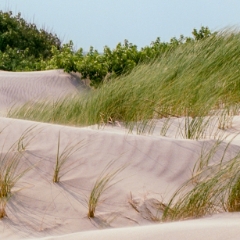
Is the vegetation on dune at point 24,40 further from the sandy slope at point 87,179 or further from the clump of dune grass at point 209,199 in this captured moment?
the clump of dune grass at point 209,199

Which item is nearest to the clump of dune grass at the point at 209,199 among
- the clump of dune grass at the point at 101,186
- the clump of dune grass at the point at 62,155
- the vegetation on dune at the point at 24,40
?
the clump of dune grass at the point at 101,186

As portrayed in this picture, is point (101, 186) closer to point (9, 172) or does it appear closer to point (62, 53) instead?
point (9, 172)

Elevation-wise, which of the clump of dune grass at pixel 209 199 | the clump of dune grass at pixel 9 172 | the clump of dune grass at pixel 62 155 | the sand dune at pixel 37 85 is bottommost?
the sand dune at pixel 37 85

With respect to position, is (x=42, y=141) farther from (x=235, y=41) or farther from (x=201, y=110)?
(x=235, y=41)

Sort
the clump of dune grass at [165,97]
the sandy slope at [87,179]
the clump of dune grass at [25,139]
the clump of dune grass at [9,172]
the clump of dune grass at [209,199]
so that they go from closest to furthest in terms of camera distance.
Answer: the clump of dune grass at [209,199] < the sandy slope at [87,179] < the clump of dune grass at [9,172] < the clump of dune grass at [25,139] < the clump of dune grass at [165,97]

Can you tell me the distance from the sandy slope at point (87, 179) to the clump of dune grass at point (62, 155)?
0.09 feet

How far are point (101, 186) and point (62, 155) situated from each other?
0.53 metres

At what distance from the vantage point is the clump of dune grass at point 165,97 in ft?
17.9

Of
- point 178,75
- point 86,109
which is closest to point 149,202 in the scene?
point 86,109

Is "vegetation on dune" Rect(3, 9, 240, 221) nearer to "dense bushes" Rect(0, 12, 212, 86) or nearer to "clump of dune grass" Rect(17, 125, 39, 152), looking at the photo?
"clump of dune grass" Rect(17, 125, 39, 152)

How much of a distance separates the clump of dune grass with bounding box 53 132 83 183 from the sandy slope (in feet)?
0.09

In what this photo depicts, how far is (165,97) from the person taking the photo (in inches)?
230

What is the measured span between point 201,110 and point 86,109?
119 centimetres

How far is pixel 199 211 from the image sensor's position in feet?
9.93
